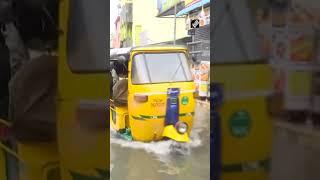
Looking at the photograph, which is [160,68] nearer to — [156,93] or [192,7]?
[156,93]

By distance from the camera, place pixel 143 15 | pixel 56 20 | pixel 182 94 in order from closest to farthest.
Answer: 1. pixel 56 20
2. pixel 182 94
3. pixel 143 15

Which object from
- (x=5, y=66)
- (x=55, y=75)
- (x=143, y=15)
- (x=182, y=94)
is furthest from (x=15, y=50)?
(x=143, y=15)

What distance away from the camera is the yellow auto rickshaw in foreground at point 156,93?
20.3 ft

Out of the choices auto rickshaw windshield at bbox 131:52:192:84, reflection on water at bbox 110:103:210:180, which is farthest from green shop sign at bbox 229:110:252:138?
auto rickshaw windshield at bbox 131:52:192:84

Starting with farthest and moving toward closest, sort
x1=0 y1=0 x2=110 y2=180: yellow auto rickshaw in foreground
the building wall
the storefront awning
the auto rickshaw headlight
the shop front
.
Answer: the building wall → the storefront awning → the shop front → the auto rickshaw headlight → x1=0 y1=0 x2=110 y2=180: yellow auto rickshaw in foreground

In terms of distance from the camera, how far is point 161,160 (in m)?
5.60

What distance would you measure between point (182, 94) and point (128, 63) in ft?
2.95

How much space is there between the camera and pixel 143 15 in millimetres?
14969

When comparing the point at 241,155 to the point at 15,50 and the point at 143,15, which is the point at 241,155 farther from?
the point at 143,15

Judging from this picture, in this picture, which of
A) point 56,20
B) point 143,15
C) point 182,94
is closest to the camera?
point 56,20

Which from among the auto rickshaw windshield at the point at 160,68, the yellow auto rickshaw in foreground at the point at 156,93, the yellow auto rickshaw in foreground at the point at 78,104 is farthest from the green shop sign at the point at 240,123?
the auto rickshaw windshield at the point at 160,68

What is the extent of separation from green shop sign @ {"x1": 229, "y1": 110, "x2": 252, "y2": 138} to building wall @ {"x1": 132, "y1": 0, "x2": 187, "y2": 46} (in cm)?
1101

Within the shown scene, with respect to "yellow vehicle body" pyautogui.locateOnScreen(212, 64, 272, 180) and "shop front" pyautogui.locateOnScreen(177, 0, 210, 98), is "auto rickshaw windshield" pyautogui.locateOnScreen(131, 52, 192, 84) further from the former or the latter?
"yellow vehicle body" pyautogui.locateOnScreen(212, 64, 272, 180)

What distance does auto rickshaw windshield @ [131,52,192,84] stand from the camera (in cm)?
640
